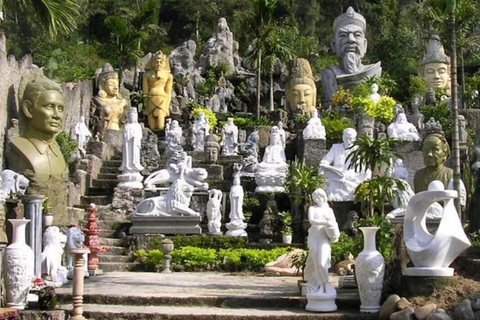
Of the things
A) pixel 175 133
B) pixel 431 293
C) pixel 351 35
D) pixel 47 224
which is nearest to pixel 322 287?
pixel 431 293

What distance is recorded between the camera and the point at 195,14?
4384cm

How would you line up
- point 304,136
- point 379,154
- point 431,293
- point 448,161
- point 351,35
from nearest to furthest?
point 431,293, point 379,154, point 448,161, point 304,136, point 351,35

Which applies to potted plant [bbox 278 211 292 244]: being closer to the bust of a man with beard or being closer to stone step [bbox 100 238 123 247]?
stone step [bbox 100 238 123 247]

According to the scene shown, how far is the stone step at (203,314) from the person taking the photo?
342 inches

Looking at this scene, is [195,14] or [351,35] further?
[195,14]

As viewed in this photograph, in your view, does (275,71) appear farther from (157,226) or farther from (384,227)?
(384,227)

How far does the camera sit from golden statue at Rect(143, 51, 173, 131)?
2511 centimetres

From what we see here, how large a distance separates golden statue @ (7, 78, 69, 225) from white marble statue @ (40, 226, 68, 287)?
8.61 feet

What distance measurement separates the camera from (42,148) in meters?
14.3

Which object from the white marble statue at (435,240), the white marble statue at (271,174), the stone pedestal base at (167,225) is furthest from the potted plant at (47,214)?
the white marble statue at (435,240)

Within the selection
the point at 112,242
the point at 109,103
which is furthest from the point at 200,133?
the point at 112,242

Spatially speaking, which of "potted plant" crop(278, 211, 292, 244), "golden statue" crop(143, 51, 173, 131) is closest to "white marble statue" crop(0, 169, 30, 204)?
"potted plant" crop(278, 211, 292, 244)

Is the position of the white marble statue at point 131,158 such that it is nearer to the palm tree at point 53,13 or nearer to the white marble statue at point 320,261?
the palm tree at point 53,13

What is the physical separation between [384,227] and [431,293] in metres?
1.64
